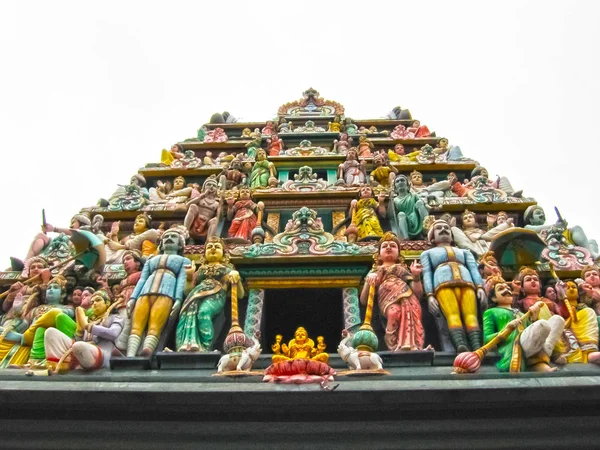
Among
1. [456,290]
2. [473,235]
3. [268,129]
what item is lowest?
[456,290]

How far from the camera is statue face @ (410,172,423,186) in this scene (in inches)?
644

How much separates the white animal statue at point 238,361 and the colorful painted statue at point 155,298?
139cm

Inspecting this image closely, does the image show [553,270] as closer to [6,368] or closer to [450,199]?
[450,199]

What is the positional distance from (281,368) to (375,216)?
6.44m

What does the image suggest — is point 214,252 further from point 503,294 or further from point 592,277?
point 592,277

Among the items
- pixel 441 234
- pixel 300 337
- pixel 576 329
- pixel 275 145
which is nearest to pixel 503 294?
pixel 576 329

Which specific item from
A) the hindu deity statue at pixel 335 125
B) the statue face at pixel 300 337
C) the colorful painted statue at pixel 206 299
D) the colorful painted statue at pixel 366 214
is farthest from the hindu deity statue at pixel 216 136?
the statue face at pixel 300 337

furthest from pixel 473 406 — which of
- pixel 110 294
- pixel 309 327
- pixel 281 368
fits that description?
pixel 110 294

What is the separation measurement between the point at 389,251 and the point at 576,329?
2915 mm

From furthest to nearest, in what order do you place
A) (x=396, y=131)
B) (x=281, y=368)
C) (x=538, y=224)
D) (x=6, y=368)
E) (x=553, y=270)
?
1. (x=396, y=131)
2. (x=538, y=224)
3. (x=553, y=270)
4. (x=6, y=368)
5. (x=281, y=368)

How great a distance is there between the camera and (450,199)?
48.9ft

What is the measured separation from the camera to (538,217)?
1408 centimetres

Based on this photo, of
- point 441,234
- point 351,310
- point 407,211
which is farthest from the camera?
point 407,211

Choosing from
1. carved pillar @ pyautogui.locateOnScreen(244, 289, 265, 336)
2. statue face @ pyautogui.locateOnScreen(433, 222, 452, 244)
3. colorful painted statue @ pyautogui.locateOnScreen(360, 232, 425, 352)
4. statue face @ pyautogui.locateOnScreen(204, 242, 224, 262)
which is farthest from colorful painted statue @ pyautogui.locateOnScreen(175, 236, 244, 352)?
statue face @ pyautogui.locateOnScreen(433, 222, 452, 244)
